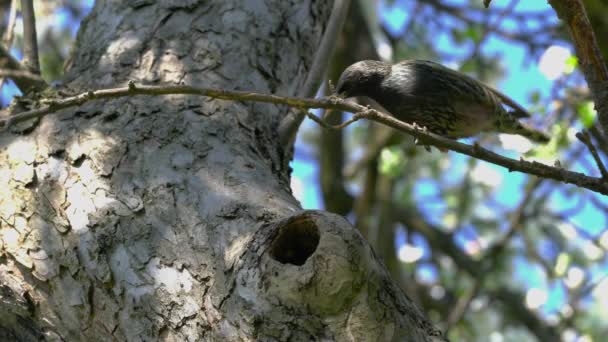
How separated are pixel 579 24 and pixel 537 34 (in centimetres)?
452

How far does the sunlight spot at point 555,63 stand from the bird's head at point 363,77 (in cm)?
146

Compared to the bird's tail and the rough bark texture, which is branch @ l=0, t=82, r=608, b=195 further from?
the bird's tail

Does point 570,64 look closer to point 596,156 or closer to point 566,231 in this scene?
point 596,156

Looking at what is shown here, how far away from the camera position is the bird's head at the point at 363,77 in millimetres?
3703

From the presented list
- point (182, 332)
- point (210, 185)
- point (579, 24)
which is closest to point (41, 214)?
point (210, 185)

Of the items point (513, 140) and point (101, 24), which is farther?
point (513, 140)

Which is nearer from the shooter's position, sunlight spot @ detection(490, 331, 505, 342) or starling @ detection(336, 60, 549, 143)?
starling @ detection(336, 60, 549, 143)

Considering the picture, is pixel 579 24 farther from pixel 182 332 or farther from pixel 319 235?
pixel 182 332

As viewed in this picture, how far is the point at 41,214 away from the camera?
2.30 meters

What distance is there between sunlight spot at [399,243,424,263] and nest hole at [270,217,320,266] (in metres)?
4.62

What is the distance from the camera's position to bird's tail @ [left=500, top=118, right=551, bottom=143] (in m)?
4.05

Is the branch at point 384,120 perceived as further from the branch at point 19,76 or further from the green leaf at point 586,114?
the green leaf at point 586,114

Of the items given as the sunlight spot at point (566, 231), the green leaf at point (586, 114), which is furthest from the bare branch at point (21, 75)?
the sunlight spot at point (566, 231)

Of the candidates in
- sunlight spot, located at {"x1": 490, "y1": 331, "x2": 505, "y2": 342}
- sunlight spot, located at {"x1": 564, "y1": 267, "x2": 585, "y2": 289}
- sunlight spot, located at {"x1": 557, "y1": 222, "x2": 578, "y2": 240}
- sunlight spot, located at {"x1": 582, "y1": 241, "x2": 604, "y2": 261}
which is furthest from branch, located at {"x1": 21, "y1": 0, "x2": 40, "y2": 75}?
sunlight spot, located at {"x1": 490, "y1": 331, "x2": 505, "y2": 342}
